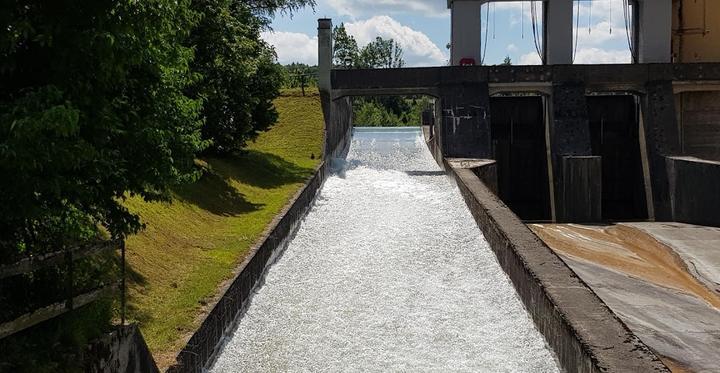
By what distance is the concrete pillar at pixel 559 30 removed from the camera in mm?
26188

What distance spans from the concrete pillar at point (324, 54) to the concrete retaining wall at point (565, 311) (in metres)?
16.0

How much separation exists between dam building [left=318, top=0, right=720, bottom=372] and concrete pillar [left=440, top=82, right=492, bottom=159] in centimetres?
4

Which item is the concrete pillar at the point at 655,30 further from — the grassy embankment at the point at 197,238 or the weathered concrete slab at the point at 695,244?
the grassy embankment at the point at 197,238

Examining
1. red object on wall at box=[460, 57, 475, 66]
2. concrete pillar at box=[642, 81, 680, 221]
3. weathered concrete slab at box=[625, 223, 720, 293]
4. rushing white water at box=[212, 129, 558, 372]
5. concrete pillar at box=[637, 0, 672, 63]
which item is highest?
concrete pillar at box=[637, 0, 672, 63]

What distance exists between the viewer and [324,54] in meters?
27.2

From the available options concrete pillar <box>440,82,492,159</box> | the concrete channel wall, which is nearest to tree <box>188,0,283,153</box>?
the concrete channel wall

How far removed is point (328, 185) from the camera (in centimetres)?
2159

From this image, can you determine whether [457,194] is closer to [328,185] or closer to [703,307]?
[328,185]

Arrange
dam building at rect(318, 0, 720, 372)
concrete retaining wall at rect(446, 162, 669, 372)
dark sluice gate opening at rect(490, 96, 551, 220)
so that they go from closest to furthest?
concrete retaining wall at rect(446, 162, 669, 372) < dam building at rect(318, 0, 720, 372) < dark sluice gate opening at rect(490, 96, 551, 220)

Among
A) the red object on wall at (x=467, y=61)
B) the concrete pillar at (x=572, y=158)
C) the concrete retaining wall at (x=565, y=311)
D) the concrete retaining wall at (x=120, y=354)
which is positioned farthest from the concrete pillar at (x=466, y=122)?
the concrete retaining wall at (x=120, y=354)

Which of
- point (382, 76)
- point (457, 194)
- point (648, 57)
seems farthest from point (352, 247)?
point (648, 57)

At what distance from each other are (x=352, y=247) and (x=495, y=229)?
3.17 m

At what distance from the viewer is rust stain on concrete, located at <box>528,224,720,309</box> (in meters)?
13.6

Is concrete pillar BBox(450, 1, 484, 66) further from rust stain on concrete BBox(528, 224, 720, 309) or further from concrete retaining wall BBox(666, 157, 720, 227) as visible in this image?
rust stain on concrete BBox(528, 224, 720, 309)
